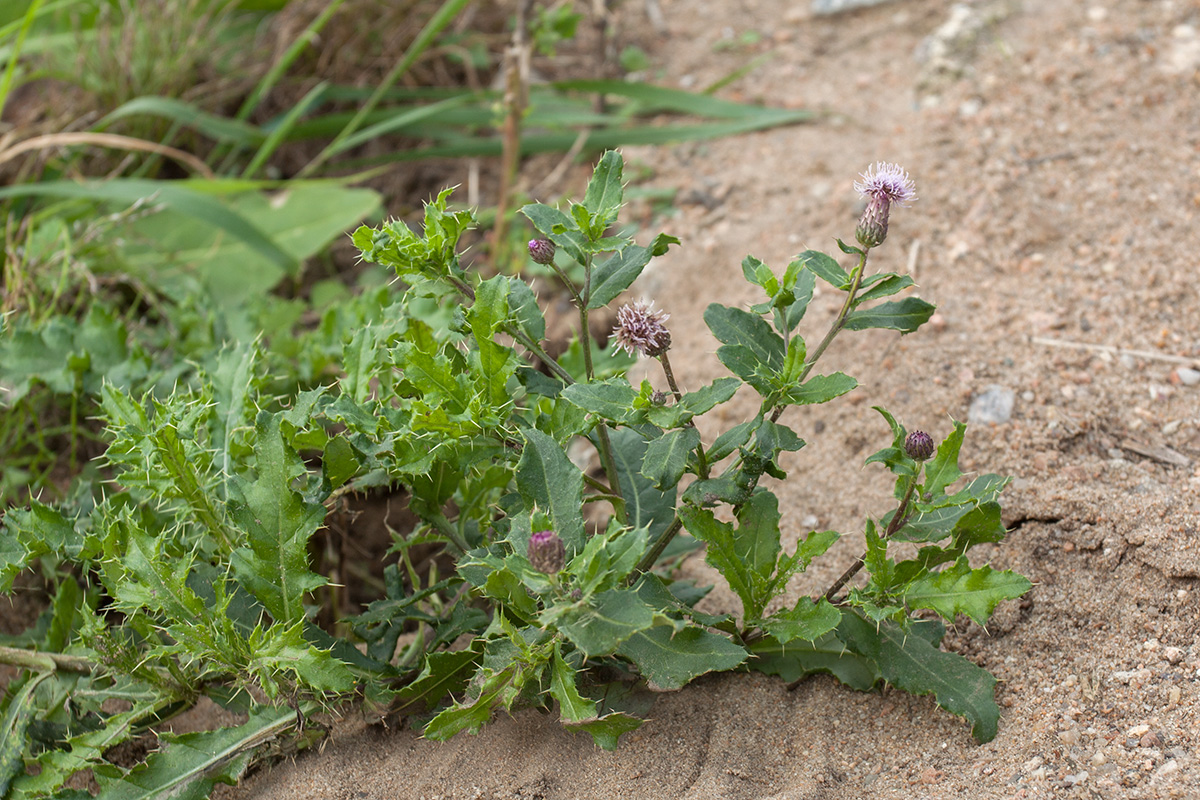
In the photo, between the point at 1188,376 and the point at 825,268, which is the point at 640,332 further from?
the point at 1188,376

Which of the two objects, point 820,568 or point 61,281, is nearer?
point 820,568

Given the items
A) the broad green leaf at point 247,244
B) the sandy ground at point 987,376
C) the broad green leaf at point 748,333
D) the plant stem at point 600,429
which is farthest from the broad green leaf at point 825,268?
the broad green leaf at point 247,244

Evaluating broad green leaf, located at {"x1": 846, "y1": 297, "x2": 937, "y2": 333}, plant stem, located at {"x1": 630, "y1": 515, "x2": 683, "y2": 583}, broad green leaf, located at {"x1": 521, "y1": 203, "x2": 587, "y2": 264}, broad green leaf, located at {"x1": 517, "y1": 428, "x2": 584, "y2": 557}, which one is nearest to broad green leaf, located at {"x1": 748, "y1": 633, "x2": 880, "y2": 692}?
plant stem, located at {"x1": 630, "y1": 515, "x2": 683, "y2": 583}

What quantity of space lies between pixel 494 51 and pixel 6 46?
1.98 m

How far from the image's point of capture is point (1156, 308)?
95.5 inches

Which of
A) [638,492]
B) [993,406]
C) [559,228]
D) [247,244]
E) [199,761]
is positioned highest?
[559,228]

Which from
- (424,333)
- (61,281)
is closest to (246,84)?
(61,281)

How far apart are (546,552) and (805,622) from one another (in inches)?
20.9

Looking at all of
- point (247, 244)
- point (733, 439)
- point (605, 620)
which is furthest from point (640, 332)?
point (247, 244)

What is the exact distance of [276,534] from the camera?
178 cm

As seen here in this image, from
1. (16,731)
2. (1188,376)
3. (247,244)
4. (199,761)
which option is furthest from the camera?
(247,244)

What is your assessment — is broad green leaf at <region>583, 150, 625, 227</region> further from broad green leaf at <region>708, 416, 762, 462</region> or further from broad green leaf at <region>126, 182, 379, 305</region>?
broad green leaf at <region>126, 182, 379, 305</region>

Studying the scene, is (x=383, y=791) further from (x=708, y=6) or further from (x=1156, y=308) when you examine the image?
(x=708, y=6)

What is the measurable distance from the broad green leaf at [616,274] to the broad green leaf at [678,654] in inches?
23.3
